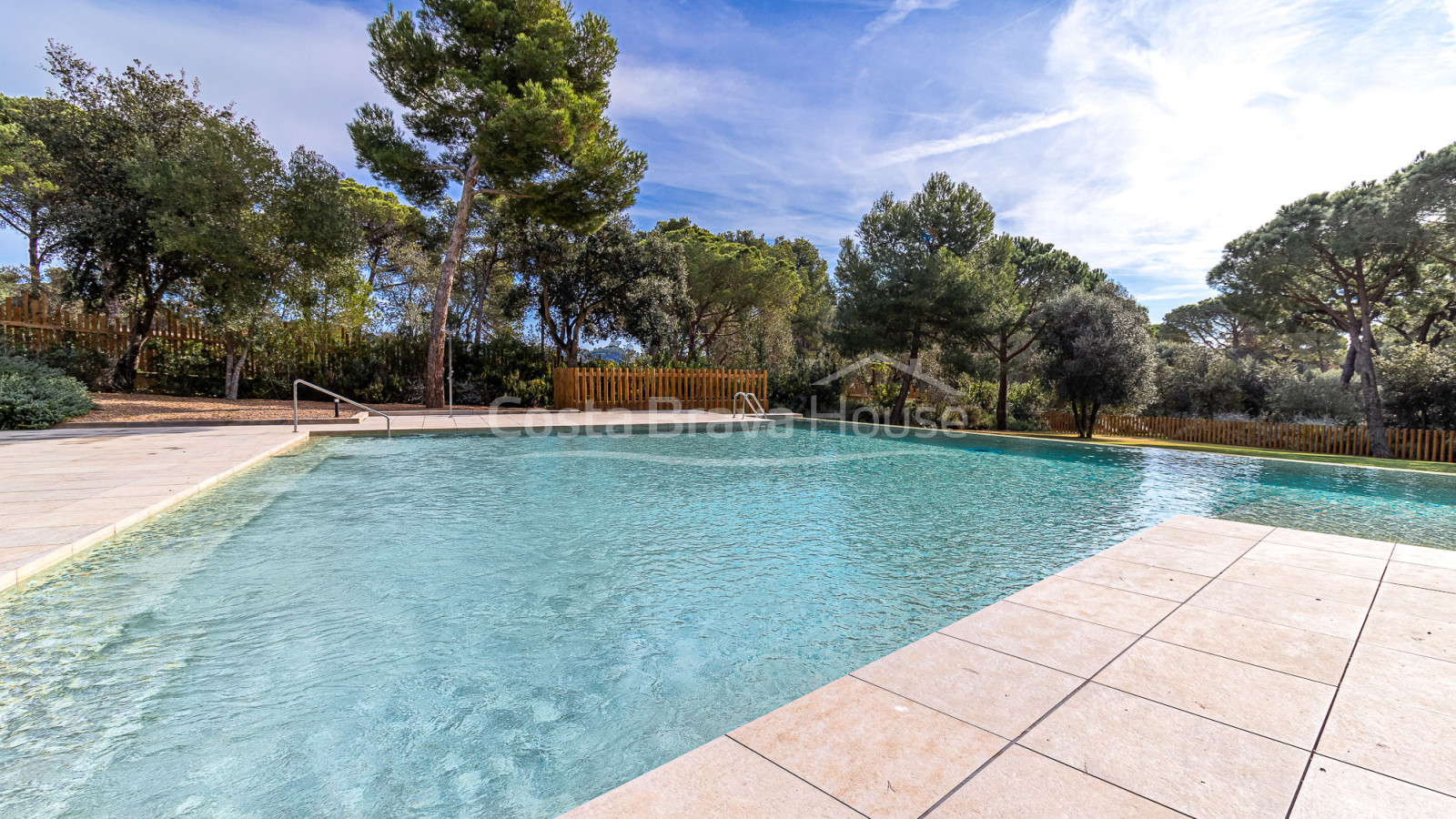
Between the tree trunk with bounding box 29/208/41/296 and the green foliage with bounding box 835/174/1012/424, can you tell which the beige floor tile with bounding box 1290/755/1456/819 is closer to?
the green foliage with bounding box 835/174/1012/424

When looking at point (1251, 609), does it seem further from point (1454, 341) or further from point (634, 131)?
point (1454, 341)

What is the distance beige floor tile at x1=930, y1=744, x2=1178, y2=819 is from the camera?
1217 mm

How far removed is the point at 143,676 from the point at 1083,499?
6663mm

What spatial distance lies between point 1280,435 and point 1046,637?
1603 centimetres

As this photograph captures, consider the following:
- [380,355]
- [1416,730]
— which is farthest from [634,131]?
[1416,730]

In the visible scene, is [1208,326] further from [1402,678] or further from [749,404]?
[1402,678]

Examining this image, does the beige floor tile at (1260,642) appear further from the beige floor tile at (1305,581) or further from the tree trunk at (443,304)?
the tree trunk at (443,304)

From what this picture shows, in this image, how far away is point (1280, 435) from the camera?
13.3 m

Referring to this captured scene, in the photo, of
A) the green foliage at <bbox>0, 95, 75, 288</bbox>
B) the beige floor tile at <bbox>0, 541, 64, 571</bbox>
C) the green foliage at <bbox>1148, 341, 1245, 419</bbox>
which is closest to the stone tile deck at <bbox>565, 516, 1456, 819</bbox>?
the beige floor tile at <bbox>0, 541, 64, 571</bbox>

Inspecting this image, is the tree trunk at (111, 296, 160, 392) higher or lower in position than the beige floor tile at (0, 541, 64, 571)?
higher

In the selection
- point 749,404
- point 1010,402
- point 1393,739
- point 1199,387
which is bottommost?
point 1393,739

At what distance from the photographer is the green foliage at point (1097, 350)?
13.1 meters

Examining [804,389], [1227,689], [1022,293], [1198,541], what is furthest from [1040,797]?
[1022,293]

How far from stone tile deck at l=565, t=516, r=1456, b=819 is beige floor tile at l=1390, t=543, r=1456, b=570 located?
79 cm
